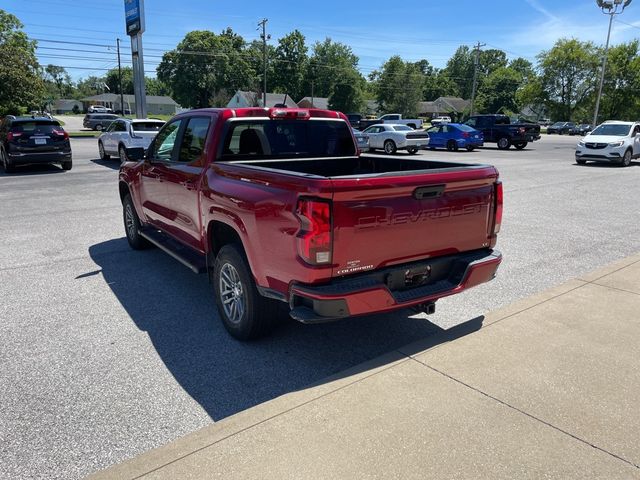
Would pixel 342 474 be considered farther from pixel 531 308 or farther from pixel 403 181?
pixel 531 308

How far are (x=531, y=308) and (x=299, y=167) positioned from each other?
2.72 m

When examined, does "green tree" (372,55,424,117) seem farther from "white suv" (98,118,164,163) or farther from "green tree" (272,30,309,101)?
"white suv" (98,118,164,163)

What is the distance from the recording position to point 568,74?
7669cm

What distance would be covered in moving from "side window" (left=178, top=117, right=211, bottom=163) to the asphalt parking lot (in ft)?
4.84

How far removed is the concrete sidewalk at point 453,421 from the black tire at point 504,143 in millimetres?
27292

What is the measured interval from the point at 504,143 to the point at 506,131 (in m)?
0.74

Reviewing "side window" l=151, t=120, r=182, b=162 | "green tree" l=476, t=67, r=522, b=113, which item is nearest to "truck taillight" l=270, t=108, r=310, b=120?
"side window" l=151, t=120, r=182, b=162

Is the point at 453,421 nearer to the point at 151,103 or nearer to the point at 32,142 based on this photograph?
the point at 32,142

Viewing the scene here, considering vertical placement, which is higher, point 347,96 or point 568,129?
point 347,96

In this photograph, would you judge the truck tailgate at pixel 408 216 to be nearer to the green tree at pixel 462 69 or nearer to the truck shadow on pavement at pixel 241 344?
the truck shadow on pavement at pixel 241 344

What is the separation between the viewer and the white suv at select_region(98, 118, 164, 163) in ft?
52.6

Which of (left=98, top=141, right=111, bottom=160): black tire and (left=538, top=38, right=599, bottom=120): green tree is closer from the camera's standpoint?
(left=98, top=141, right=111, bottom=160): black tire

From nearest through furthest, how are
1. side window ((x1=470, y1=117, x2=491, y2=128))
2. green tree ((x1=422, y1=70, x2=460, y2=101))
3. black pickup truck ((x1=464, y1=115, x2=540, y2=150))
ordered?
1. black pickup truck ((x1=464, y1=115, x2=540, y2=150))
2. side window ((x1=470, y1=117, x2=491, y2=128))
3. green tree ((x1=422, y1=70, x2=460, y2=101))

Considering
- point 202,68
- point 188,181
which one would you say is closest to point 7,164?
point 188,181
